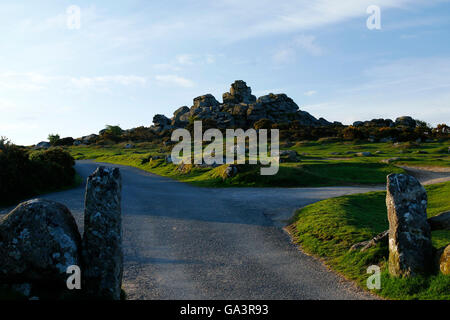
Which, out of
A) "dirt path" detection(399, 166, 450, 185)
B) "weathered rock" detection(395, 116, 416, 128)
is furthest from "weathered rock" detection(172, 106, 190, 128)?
"dirt path" detection(399, 166, 450, 185)

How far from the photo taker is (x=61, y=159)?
33.1 meters

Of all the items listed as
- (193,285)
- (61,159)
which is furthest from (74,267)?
(61,159)

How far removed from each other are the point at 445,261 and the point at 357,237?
4630 mm

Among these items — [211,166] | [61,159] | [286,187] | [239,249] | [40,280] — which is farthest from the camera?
[211,166]

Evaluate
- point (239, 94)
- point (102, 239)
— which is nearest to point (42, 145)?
point (239, 94)

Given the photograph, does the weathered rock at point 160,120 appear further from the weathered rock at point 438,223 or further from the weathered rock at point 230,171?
the weathered rock at point 438,223

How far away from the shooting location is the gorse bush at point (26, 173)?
24.6 m

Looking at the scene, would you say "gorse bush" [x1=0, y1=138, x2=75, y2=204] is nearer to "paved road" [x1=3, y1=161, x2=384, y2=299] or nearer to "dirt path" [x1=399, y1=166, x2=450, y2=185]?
"paved road" [x1=3, y1=161, x2=384, y2=299]

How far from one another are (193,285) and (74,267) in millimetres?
3196

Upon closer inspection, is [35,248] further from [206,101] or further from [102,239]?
[206,101]

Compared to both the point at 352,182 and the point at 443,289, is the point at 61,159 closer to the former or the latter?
the point at 352,182

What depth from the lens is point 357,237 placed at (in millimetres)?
13391
